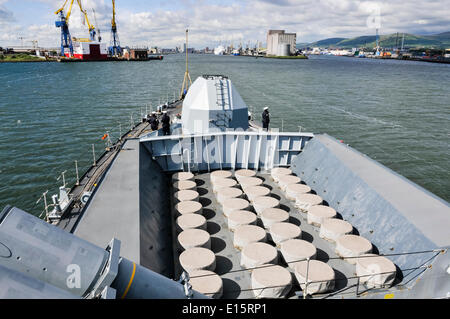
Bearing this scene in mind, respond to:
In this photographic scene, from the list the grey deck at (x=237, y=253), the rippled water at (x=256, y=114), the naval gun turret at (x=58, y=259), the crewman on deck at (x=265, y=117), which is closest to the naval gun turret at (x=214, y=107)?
the crewman on deck at (x=265, y=117)

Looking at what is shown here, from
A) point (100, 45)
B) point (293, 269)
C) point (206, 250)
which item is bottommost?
point (293, 269)

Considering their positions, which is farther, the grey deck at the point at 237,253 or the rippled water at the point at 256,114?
the rippled water at the point at 256,114

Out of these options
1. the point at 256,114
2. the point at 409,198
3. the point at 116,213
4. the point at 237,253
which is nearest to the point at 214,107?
the point at 237,253

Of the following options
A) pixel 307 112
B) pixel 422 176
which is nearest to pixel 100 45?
pixel 307 112

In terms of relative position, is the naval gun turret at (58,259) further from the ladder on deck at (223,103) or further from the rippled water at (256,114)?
the rippled water at (256,114)

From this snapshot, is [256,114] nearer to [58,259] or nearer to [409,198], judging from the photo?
[409,198]

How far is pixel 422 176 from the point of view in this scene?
85.0ft

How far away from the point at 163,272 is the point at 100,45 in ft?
552

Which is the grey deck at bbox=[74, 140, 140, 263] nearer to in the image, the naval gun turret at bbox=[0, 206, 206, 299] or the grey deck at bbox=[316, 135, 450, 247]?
the naval gun turret at bbox=[0, 206, 206, 299]

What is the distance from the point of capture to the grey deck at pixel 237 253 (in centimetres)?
799

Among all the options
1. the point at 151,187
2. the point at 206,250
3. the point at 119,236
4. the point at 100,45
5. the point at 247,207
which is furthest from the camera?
the point at 100,45

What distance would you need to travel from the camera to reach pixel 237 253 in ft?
30.8

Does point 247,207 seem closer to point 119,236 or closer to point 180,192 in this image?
point 180,192

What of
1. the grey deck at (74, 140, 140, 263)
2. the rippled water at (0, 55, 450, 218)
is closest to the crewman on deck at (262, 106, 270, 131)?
the grey deck at (74, 140, 140, 263)
